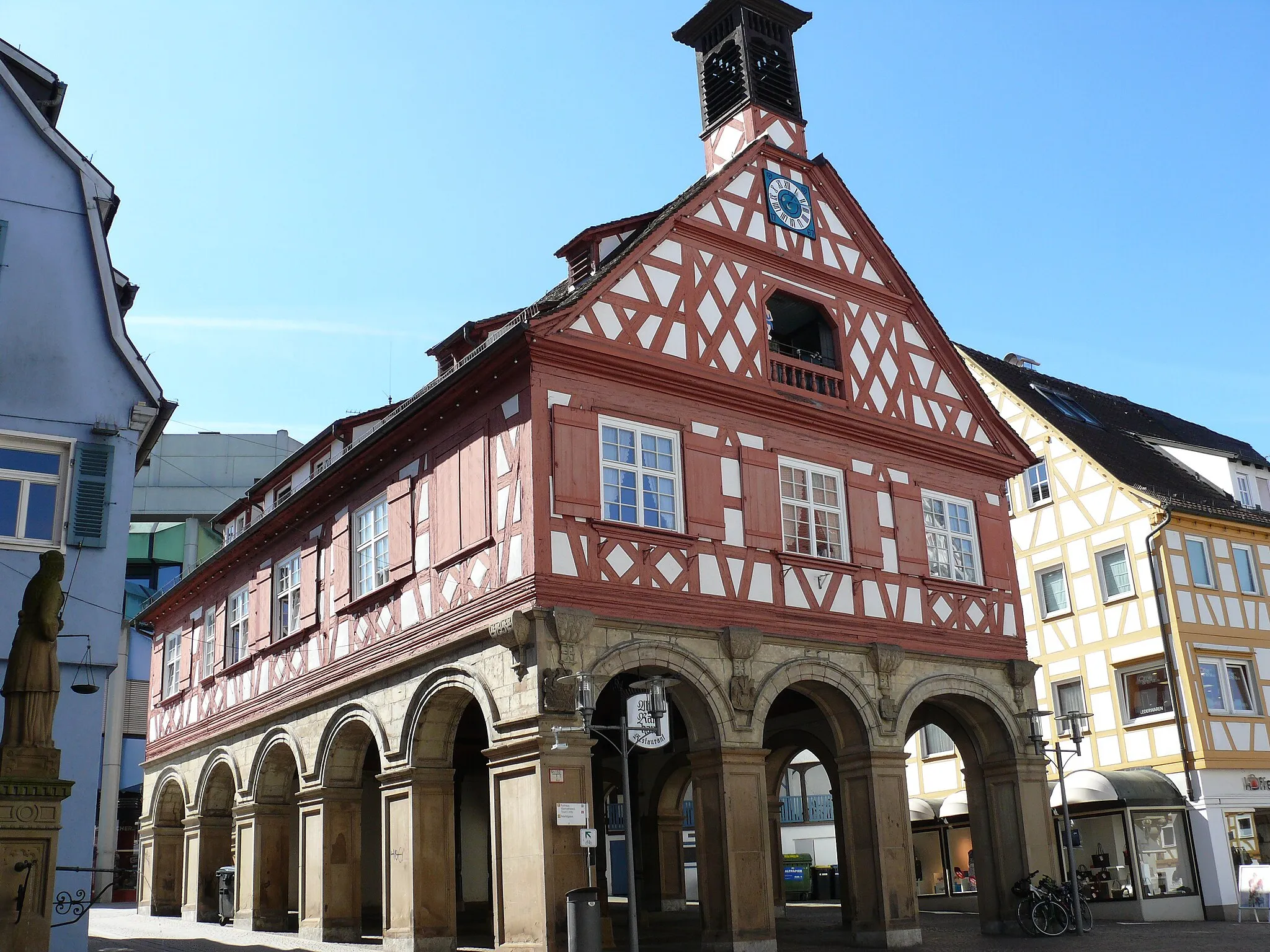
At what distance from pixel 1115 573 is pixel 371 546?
1636 cm

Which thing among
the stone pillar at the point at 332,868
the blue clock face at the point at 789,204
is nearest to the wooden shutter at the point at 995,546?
the blue clock face at the point at 789,204

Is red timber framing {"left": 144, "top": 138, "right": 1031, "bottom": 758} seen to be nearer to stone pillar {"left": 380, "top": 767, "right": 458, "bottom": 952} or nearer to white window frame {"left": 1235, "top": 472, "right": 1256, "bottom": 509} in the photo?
stone pillar {"left": 380, "top": 767, "right": 458, "bottom": 952}

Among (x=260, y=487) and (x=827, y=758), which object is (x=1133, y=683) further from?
(x=260, y=487)

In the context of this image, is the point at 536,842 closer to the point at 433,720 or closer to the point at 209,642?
the point at 433,720

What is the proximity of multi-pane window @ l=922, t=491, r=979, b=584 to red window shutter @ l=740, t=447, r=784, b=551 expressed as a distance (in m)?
3.23

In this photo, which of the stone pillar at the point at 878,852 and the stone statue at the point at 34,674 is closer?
the stone statue at the point at 34,674

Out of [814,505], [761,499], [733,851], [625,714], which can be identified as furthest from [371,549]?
[733,851]

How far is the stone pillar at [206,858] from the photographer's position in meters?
25.2

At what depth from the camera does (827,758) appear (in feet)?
70.8

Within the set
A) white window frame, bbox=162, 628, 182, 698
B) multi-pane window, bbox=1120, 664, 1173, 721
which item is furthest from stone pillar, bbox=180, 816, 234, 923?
multi-pane window, bbox=1120, 664, 1173, 721

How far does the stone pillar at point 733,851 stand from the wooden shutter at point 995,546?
6273 mm

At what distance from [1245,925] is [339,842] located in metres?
15.5

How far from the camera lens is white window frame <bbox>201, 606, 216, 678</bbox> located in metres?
26.0

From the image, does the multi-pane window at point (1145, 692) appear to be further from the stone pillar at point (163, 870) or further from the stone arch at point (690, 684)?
the stone pillar at point (163, 870)
